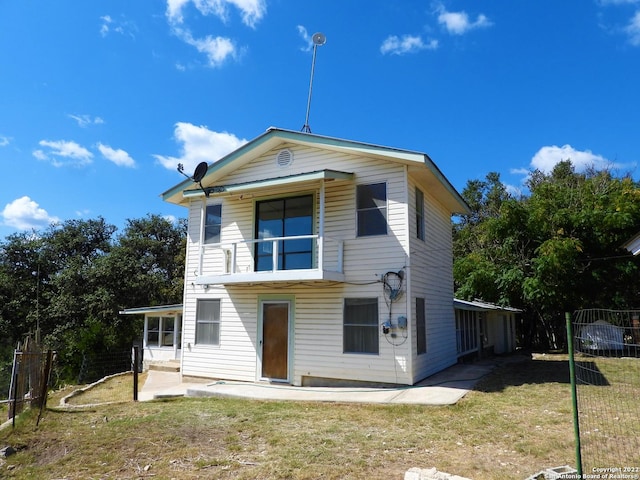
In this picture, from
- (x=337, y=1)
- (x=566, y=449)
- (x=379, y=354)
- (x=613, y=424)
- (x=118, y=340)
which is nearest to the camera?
(x=566, y=449)

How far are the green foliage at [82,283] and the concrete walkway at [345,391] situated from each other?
14489 millimetres

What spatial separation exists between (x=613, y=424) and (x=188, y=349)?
33.6ft

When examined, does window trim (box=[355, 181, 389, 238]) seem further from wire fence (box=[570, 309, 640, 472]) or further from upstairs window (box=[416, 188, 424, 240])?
wire fence (box=[570, 309, 640, 472])

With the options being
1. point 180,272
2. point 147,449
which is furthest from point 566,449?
point 180,272

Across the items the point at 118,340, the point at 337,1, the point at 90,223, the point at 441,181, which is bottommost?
the point at 118,340

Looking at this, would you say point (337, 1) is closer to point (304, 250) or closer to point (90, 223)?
point (304, 250)

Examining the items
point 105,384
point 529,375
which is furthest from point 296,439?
point 105,384

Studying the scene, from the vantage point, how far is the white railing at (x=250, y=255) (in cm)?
1066

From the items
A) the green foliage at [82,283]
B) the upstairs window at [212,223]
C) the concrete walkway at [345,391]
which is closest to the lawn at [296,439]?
the concrete walkway at [345,391]

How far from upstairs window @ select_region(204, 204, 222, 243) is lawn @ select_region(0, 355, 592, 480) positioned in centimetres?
508

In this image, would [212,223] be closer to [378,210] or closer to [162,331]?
[378,210]

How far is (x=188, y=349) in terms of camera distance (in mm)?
12453

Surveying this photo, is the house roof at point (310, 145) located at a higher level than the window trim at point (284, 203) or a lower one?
higher

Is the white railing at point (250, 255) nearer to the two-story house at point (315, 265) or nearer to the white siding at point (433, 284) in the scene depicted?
the two-story house at point (315, 265)
